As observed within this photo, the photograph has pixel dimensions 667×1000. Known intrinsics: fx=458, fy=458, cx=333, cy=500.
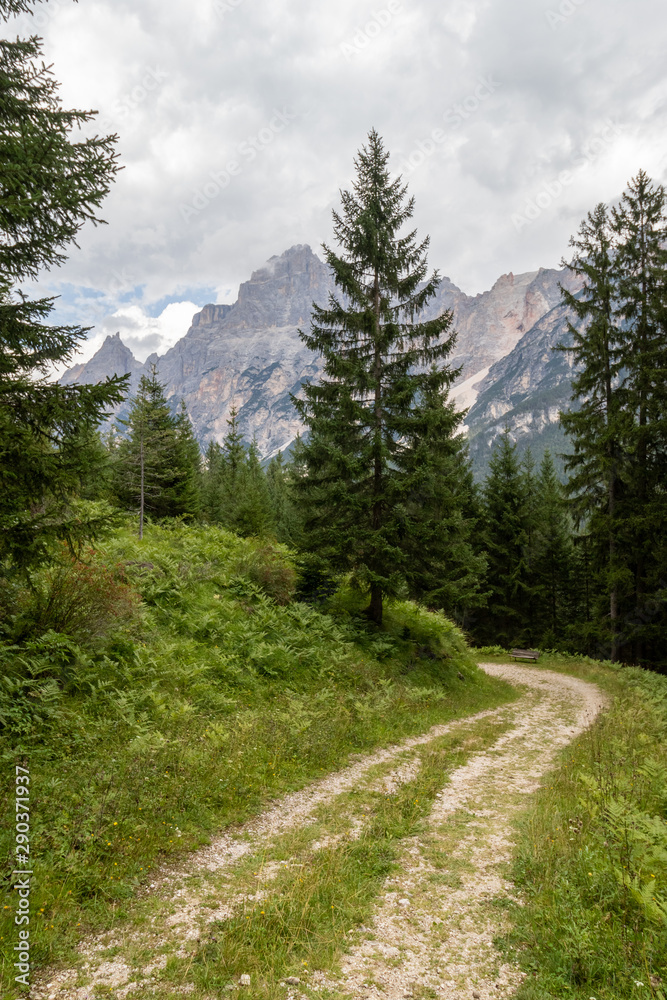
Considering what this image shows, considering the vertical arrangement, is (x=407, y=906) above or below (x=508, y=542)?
below

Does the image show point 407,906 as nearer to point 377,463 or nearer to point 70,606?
point 70,606

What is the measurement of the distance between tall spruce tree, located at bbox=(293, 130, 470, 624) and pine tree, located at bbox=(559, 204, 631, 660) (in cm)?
916

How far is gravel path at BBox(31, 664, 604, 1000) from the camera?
3602mm

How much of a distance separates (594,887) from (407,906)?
71.6 inches

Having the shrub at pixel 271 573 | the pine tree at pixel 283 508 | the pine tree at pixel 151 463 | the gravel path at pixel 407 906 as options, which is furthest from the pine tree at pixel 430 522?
the pine tree at pixel 151 463

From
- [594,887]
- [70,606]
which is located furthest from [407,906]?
[70,606]

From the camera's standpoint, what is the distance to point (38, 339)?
784 centimetres

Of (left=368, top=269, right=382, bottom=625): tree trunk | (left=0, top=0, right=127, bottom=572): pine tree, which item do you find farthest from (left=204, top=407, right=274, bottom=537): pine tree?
(left=0, top=0, right=127, bottom=572): pine tree

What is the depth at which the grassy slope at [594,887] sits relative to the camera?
138 inches

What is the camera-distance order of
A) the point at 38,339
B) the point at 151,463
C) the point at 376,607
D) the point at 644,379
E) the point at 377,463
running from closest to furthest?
the point at 38,339 → the point at 377,463 → the point at 376,607 → the point at 644,379 → the point at 151,463

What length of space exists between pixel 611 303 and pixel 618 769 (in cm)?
2012

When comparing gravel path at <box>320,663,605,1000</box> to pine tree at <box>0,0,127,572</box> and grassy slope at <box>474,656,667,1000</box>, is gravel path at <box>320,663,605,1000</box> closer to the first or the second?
grassy slope at <box>474,656,667,1000</box>

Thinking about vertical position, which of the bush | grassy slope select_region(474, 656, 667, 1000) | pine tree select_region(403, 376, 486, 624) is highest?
pine tree select_region(403, 376, 486, 624)

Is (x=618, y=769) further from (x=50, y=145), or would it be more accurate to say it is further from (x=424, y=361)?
(x=50, y=145)
